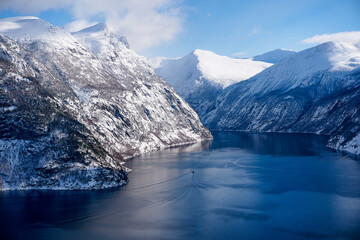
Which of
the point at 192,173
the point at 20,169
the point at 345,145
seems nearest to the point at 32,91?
the point at 20,169

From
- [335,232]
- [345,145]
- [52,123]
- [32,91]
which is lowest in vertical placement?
[335,232]

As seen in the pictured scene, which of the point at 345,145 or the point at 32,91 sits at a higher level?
the point at 32,91

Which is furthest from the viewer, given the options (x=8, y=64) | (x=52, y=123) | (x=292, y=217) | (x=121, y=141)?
(x=121, y=141)

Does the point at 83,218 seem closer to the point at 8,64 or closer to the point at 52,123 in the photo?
the point at 52,123

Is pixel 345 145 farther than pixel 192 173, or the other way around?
pixel 345 145

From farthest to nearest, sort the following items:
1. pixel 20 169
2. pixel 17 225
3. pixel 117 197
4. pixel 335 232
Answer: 1. pixel 20 169
2. pixel 117 197
3. pixel 17 225
4. pixel 335 232

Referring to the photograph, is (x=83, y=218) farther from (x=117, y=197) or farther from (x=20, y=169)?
(x=20, y=169)
